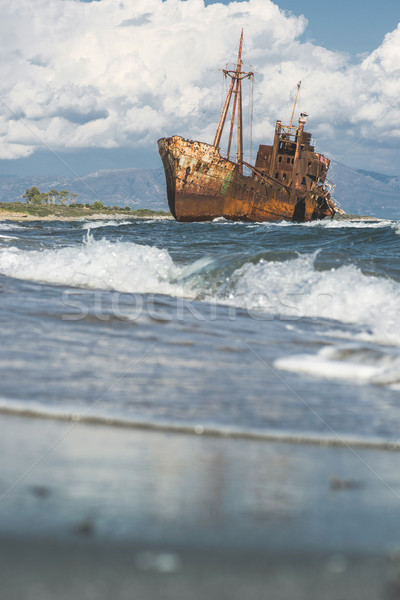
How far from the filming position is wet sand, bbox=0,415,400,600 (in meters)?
1.56

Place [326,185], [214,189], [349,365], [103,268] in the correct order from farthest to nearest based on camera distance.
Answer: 1. [326,185]
2. [214,189]
3. [103,268]
4. [349,365]

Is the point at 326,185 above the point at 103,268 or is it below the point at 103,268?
above

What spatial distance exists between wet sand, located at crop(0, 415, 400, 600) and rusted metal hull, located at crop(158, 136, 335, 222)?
36.1 m

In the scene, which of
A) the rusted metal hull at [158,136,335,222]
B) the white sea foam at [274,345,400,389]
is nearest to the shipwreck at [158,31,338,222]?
the rusted metal hull at [158,136,335,222]

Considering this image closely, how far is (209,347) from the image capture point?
4.93 metres

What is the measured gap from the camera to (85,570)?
5.16ft

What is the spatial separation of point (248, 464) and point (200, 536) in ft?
2.20

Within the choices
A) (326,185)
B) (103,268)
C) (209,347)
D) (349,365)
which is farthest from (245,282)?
(326,185)

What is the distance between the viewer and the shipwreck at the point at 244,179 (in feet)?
124

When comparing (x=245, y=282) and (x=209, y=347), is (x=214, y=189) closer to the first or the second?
(x=245, y=282)

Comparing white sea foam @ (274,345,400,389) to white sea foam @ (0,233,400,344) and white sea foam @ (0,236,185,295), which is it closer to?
white sea foam @ (0,233,400,344)

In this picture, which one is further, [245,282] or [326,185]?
[326,185]

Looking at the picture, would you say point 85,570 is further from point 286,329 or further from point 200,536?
point 286,329

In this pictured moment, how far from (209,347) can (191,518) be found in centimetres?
303
